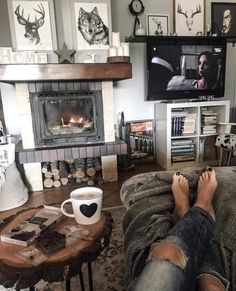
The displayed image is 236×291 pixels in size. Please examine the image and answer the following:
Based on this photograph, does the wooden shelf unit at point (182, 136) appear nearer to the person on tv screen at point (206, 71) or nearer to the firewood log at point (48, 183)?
the person on tv screen at point (206, 71)

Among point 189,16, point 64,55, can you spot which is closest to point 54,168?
point 64,55

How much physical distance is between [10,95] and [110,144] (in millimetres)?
1091

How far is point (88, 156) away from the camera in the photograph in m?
2.28

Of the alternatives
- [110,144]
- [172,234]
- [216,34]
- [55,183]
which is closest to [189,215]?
[172,234]

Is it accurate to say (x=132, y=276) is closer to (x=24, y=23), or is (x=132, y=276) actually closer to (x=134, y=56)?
(x=24, y=23)

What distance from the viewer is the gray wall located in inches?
90.5

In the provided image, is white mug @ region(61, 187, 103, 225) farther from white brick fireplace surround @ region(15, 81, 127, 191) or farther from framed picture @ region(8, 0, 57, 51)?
framed picture @ region(8, 0, 57, 51)

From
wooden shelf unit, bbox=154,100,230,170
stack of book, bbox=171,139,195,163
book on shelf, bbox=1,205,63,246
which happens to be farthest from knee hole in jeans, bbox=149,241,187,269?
stack of book, bbox=171,139,195,163

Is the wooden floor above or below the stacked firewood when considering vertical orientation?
below

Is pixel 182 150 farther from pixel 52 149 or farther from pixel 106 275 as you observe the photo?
pixel 106 275

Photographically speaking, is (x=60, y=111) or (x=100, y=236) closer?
(x=100, y=236)

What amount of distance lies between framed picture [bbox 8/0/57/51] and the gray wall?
0.10 metres

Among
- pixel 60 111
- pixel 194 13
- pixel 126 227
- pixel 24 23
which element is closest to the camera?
pixel 126 227

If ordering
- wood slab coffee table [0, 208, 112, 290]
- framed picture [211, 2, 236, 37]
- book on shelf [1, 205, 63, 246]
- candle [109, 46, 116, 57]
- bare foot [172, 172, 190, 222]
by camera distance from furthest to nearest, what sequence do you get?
1. framed picture [211, 2, 236, 37]
2. candle [109, 46, 116, 57]
3. bare foot [172, 172, 190, 222]
4. book on shelf [1, 205, 63, 246]
5. wood slab coffee table [0, 208, 112, 290]
